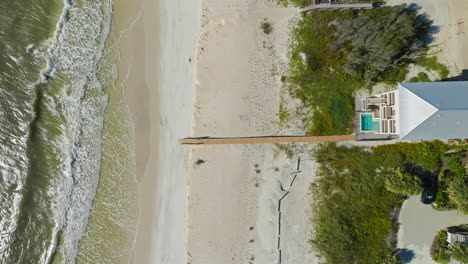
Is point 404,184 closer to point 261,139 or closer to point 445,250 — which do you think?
point 445,250

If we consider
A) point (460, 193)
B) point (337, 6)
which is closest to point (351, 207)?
point (460, 193)

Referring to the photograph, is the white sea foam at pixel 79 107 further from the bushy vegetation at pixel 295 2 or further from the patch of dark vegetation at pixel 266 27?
the bushy vegetation at pixel 295 2

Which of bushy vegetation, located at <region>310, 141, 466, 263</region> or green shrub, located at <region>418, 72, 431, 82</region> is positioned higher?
green shrub, located at <region>418, 72, 431, 82</region>

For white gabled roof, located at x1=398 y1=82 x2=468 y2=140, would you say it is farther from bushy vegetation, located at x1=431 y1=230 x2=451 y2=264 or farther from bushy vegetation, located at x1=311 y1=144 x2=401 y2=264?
bushy vegetation, located at x1=431 y1=230 x2=451 y2=264

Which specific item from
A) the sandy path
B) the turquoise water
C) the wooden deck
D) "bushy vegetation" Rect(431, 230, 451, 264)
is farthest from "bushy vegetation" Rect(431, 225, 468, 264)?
the wooden deck

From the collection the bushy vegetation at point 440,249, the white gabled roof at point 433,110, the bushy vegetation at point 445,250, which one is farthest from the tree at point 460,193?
the white gabled roof at point 433,110

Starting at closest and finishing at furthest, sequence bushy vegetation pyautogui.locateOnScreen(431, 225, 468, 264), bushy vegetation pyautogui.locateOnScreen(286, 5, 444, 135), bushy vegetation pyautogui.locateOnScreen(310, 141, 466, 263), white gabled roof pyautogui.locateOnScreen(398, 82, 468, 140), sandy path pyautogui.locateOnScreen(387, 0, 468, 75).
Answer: white gabled roof pyautogui.locateOnScreen(398, 82, 468, 140) < bushy vegetation pyautogui.locateOnScreen(431, 225, 468, 264) < bushy vegetation pyautogui.locateOnScreen(286, 5, 444, 135) < bushy vegetation pyautogui.locateOnScreen(310, 141, 466, 263) < sandy path pyautogui.locateOnScreen(387, 0, 468, 75)

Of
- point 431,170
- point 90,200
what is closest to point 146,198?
point 90,200
